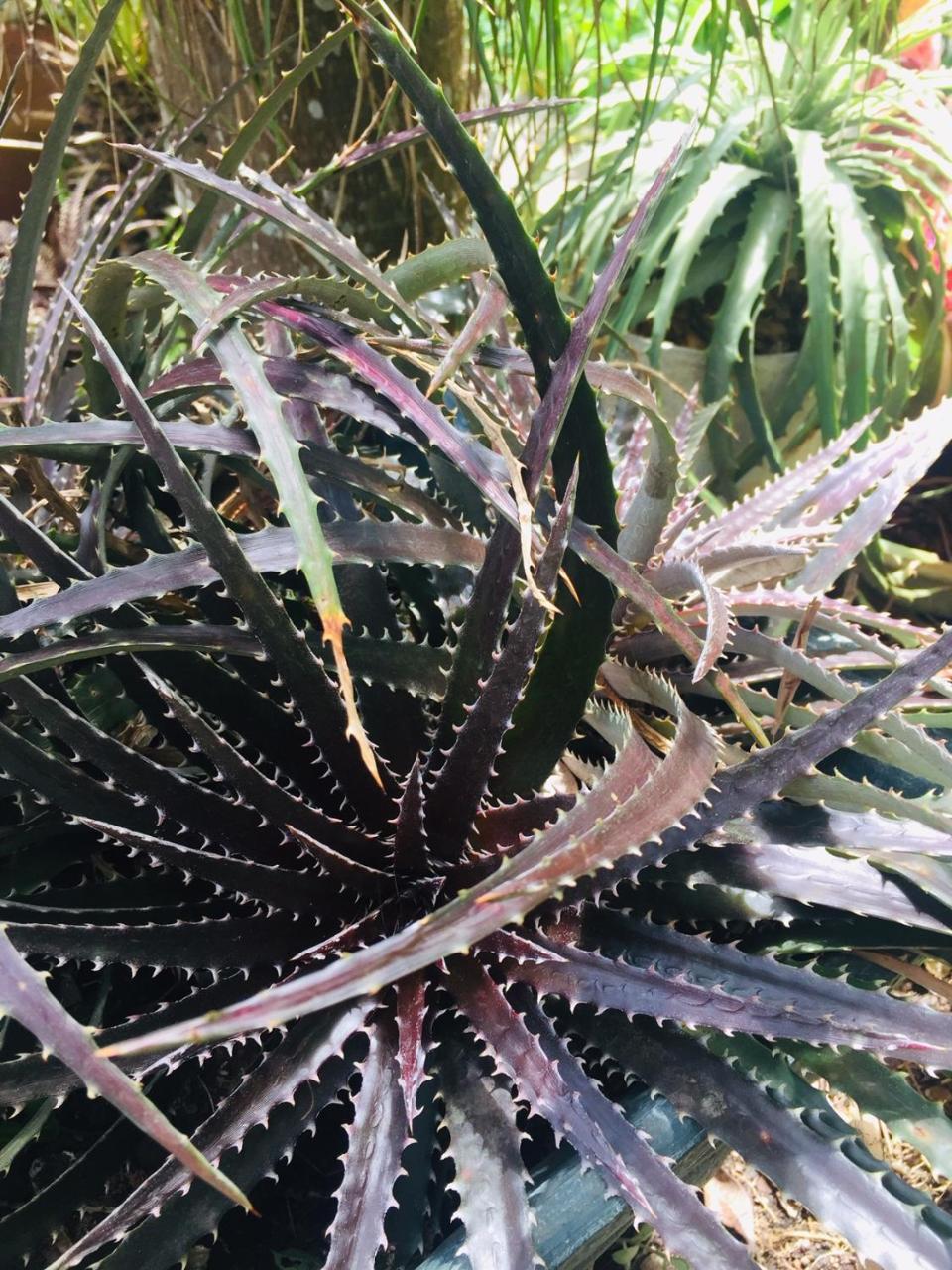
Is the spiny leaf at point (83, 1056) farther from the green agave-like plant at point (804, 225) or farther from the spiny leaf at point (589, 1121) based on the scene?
the green agave-like plant at point (804, 225)

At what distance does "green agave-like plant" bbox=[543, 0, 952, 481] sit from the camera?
39.5 inches

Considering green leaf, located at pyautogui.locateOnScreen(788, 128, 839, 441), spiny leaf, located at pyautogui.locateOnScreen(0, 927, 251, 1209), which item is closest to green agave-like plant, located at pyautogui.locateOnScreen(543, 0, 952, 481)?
green leaf, located at pyautogui.locateOnScreen(788, 128, 839, 441)

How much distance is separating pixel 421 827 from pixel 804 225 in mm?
973

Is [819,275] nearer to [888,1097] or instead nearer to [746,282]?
[746,282]

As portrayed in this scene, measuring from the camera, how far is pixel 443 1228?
1.44 feet

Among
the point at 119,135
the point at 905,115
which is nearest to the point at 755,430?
the point at 905,115

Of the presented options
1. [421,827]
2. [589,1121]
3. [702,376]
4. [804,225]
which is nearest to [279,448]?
[421,827]

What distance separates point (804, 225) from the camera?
106cm

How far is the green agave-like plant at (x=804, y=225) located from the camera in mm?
1003

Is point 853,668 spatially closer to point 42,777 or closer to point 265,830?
point 265,830

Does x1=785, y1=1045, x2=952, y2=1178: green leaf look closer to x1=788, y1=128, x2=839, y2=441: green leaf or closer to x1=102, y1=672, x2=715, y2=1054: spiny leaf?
x1=102, y1=672, x2=715, y2=1054: spiny leaf

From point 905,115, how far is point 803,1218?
1.38 m

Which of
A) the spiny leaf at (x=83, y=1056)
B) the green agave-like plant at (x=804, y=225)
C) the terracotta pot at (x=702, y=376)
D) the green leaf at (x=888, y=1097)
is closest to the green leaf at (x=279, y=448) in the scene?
the spiny leaf at (x=83, y=1056)

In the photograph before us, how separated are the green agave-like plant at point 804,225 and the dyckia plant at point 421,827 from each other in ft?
1.84
